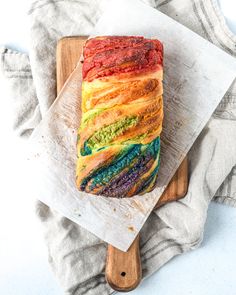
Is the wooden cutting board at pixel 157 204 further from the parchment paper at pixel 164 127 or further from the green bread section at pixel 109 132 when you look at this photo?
the green bread section at pixel 109 132

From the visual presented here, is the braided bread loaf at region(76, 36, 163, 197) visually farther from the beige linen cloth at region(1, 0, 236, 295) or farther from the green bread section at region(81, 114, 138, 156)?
the beige linen cloth at region(1, 0, 236, 295)

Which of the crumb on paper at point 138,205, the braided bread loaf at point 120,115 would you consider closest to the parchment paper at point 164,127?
the crumb on paper at point 138,205

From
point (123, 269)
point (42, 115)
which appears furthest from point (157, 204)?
point (42, 115)

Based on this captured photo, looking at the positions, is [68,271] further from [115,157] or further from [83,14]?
[83,14]

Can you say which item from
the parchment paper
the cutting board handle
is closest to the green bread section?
the parchment paper

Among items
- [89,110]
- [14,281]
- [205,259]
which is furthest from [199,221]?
[14,281]

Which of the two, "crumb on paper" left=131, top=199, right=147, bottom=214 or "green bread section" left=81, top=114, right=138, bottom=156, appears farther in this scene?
"crumb on paper" left=131, top=199, right=147, bottom=214

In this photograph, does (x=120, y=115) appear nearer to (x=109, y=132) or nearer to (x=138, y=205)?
(x=109, y=132)
